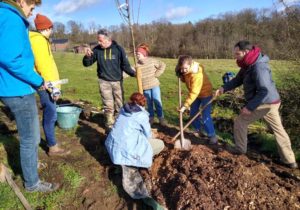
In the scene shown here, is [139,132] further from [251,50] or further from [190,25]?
[190,25]

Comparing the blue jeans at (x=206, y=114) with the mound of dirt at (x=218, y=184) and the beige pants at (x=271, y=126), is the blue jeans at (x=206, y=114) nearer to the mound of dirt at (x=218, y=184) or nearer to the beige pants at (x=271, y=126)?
the beige pants at (x=271, y=126)

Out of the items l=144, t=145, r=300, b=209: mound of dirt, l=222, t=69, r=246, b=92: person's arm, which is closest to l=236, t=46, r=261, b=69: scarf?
l=222, t=69, r=246, b=92: person's arm

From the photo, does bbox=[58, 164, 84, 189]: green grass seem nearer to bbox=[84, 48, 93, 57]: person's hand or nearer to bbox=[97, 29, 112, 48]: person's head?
bbox=[84, 48, 93, 57]: person's hand

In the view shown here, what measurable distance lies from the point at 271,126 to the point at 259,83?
839 millimetres

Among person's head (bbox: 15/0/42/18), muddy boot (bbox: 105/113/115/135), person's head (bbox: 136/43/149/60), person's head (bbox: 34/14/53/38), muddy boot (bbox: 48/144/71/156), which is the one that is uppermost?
person's head (bbox: 15/0/42/18)

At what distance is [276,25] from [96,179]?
6.02m

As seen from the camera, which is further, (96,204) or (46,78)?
(46,78)

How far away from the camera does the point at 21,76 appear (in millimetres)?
3594

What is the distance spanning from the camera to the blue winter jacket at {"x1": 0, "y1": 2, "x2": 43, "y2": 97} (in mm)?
3340

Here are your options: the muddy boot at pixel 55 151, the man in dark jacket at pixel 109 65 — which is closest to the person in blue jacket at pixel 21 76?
the muddy boot at pixel 55 151

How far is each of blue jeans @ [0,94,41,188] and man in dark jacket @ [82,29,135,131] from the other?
Answer: 2.35m

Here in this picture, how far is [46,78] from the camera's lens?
4.82 meters

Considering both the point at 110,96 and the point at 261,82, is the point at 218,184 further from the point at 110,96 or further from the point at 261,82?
the point at 110,96

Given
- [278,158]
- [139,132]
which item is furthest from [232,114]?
[139,132]
